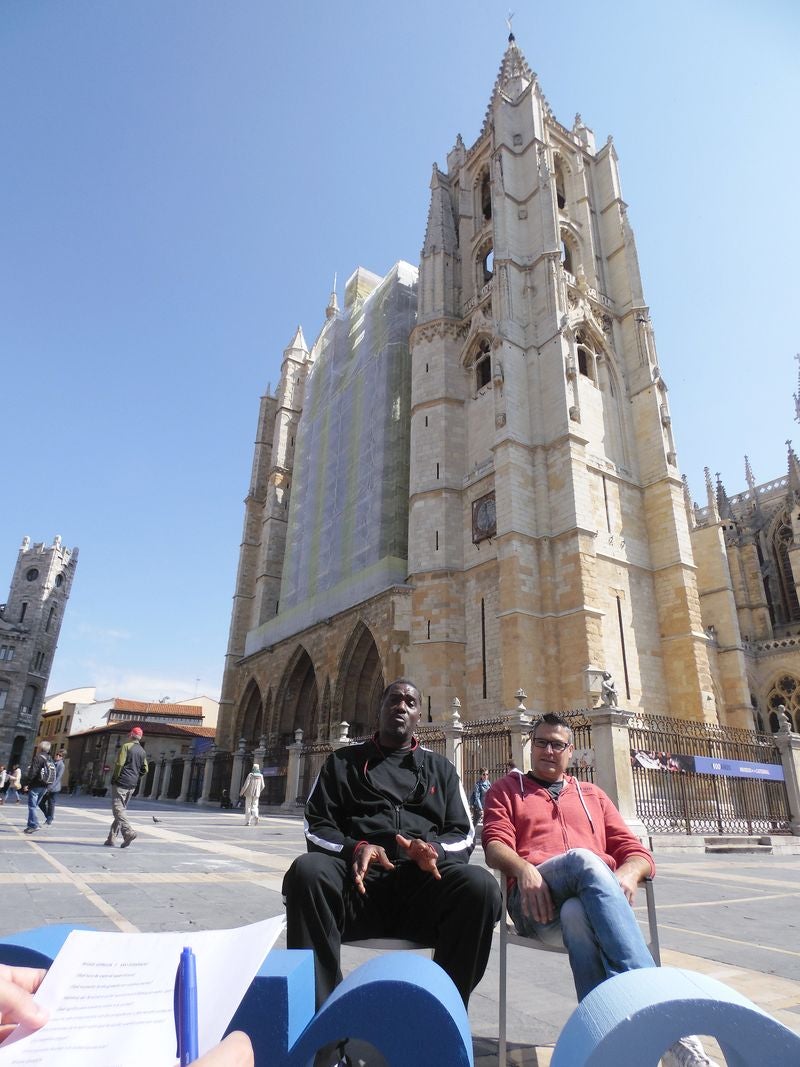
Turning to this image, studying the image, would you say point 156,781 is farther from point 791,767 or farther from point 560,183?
point 560,183

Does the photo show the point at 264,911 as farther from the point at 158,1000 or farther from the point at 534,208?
the point at 534,208

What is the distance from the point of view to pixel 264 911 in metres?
4.39

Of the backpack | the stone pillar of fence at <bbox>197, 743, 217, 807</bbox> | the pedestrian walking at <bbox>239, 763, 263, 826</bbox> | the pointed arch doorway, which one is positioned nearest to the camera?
the backpack

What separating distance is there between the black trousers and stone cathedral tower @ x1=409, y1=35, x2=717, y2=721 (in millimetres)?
14607

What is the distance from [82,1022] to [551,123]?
1235 inches

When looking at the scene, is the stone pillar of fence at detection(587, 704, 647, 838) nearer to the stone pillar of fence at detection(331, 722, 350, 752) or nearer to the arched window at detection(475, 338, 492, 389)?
the stone pillar of fence at detection(331, 722, 350, 752)

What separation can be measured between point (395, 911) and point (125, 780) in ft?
23.7

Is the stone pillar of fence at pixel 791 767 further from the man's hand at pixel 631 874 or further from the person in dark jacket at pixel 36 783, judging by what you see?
the person in dark jacket at pixel 36 783

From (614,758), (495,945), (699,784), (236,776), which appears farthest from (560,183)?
(495,945)

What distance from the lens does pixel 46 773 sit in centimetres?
1085

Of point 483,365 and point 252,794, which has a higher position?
point 483,365

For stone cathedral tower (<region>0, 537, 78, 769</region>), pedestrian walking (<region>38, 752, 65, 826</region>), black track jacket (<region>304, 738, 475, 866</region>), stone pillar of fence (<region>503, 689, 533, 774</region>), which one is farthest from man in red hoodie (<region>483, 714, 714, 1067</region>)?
stone cathedral tower (<region>0, 537, 78, 769</region>)

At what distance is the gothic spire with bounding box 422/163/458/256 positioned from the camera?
85.1 ft

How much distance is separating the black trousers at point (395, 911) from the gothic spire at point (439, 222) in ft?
87.2
